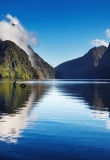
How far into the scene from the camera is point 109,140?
26609 millimetres

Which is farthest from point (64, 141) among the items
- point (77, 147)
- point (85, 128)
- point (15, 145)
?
point (85, 128)

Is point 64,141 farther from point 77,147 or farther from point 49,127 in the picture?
point 49,127

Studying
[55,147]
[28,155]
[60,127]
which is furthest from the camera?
[60,127]

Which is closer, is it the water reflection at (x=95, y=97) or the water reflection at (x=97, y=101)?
the water reflection at (x=97, y=101)

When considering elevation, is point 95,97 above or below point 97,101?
above

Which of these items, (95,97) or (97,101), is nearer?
(97,101)

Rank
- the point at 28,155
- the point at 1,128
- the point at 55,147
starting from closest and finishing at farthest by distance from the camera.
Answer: the point at 28,155
the point at 55,147
the point at 1,128

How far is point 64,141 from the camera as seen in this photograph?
2595 cm

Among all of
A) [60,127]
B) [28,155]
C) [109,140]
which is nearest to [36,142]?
[28,155]

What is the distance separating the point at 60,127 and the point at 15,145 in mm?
10528

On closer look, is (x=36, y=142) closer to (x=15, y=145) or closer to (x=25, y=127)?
(x=15, y=145)

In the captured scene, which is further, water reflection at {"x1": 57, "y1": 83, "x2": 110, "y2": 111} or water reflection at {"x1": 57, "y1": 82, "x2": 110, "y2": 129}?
water reflection at {"x1": 57, "y1": 83, "x2": 110, "y2": 111}

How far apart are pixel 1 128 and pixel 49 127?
523cm

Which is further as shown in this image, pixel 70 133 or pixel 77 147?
pixel 70 133
